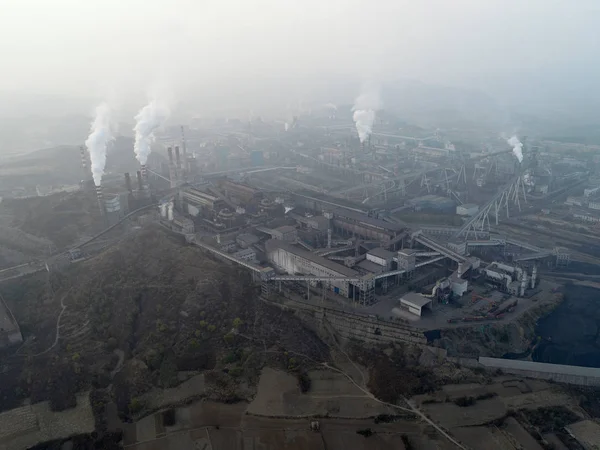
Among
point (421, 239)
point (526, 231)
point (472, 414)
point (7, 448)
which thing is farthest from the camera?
point (526, 231)

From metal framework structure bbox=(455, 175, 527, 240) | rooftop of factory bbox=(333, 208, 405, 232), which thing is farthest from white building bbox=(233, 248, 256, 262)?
metal framework structure bbox=(455, 175, 527, 240)

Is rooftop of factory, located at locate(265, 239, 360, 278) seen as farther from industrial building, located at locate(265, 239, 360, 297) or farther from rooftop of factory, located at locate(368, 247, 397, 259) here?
rooftop of factory, located at locate(368, 247, 397, 259)

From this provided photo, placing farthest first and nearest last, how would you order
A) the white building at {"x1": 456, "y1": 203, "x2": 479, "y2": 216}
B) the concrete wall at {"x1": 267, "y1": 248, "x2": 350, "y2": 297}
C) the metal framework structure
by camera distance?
the white building at {"x1": 456, "y1": 203, "x2": 479, "y2": 216}, the metal framework structure, the concrete wall at {"x1": 267, "y1": 248, "x2": 350, "y2": 297}

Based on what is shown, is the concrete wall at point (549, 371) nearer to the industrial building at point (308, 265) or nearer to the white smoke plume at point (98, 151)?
the industrial building at point (308, 265)

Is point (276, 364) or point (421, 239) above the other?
point (421, 239)

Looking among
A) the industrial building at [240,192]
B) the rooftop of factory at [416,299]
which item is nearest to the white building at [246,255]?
the industrial building at [240,192]

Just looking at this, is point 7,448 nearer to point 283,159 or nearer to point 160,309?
point 160,309

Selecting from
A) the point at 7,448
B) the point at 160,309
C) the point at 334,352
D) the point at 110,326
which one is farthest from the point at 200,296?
the point at 7,448
